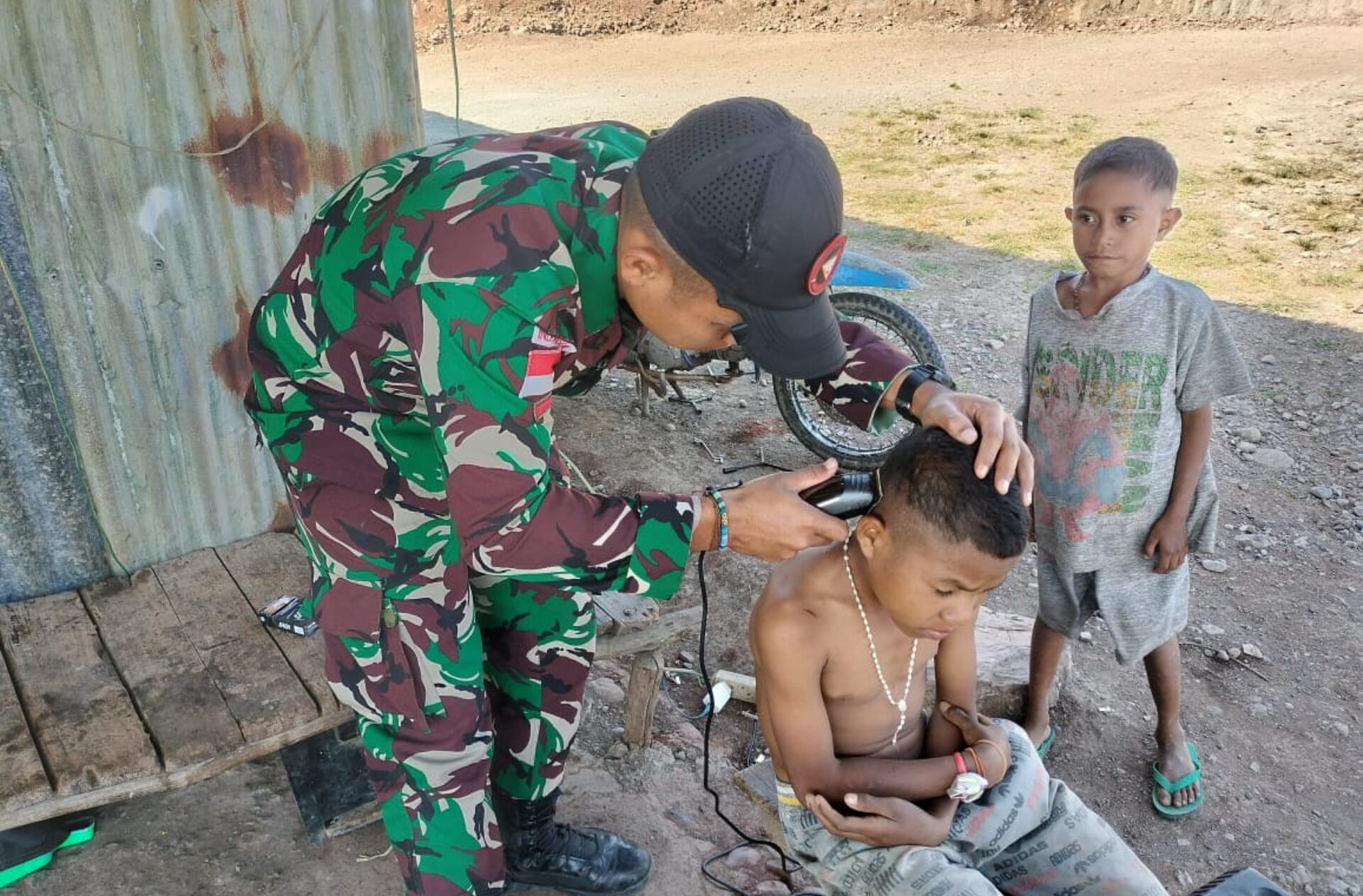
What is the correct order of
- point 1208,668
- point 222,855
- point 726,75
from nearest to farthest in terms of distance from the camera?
1. point 222,855
2. point 1208,668
3. point 726,75

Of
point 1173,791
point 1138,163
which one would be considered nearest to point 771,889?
point 1173,791

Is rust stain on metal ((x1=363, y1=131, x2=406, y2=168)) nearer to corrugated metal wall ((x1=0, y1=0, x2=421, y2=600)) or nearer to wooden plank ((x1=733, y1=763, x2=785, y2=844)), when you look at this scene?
corrugated metal wall ((x1=0, y1=0, x2=421, y2=600))

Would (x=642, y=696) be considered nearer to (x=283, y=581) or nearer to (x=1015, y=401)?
(x=283, y=581)

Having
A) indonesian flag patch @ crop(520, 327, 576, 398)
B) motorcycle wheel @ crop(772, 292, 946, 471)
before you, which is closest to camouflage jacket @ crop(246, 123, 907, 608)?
indonesian flag patch @ crop(520, 327, 576, 398)

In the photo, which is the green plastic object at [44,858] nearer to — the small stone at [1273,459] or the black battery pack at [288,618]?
the black battery pack at [288,618]

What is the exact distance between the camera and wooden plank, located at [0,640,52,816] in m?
2.09

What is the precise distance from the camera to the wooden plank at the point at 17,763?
82.1 inches

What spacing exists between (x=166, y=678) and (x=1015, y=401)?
14.1 feet

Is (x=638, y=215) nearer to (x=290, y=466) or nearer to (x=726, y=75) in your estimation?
(x=290, y=466)

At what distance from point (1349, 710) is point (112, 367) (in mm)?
3991

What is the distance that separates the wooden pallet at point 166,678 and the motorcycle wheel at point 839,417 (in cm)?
211

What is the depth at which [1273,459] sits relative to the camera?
4785mm

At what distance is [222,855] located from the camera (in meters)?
2.58

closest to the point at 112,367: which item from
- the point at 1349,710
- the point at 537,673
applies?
the point at 537,673
